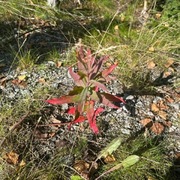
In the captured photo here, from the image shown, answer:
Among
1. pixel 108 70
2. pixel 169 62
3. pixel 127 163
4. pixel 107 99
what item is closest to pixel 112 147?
pixel 127 163

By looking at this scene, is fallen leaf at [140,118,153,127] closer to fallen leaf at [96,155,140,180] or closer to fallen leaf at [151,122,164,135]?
fallen leaf at [151,122,164,135]

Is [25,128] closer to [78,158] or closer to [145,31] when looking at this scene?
[78,158]

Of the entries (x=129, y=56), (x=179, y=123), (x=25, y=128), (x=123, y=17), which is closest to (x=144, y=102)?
(x=179, y=123)

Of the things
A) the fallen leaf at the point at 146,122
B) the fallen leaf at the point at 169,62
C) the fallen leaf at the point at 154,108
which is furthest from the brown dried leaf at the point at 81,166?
the fallen leaf at the point at 169,62

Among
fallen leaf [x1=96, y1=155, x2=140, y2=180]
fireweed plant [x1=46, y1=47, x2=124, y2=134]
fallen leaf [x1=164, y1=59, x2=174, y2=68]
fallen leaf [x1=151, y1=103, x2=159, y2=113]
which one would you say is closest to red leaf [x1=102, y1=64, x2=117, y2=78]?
fireweed plant [x1=46, y1=47, x2=124, y2=134]

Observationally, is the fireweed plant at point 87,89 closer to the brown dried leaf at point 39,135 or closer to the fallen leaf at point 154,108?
the brown dried leaf at point 39,135

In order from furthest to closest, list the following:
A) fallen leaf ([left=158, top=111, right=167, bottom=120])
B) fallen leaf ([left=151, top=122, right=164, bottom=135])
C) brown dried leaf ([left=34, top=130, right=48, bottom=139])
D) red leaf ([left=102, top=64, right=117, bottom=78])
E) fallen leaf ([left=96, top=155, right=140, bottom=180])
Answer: fallen leaf ([left=158, top=111, right=167, bottom=120]) → fallen leaf ([left=151, top=122, right=164, bottom=135]) → brown dried leaf ([left=34, top=130, right=48, bottom=139]) → red leaf ([left=102, top=64, right=117, bottom=78]) → fallen leaf ([left=96, top=155, right=140, bottom=180])
